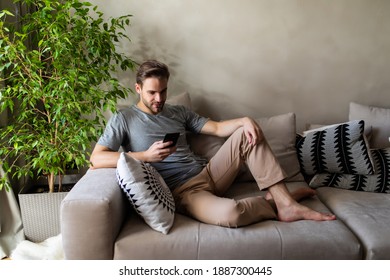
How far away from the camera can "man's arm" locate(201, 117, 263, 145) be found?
6.35 feet

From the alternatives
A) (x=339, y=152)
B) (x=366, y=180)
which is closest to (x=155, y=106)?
(x=339, y=152)

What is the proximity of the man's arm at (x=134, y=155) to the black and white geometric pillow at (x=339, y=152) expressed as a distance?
35.2 inches

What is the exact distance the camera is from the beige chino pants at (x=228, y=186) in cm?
169

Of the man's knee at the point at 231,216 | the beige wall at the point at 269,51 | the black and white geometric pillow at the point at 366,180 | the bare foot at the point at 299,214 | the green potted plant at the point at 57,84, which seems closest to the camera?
the man's knee at the point at 231,216

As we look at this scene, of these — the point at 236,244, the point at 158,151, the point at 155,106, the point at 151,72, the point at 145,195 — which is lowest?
the point at 236,244

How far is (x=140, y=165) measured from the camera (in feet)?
5.64

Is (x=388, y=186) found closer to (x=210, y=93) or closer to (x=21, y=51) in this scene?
(x=210, y=93)

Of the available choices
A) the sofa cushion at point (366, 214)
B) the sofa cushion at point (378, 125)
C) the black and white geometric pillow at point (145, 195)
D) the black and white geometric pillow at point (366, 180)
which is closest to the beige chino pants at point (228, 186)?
the black and white geometric pillow at point (145, 195)

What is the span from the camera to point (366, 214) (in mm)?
1826

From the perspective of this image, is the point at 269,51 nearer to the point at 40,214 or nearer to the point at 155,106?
the point at 155,106

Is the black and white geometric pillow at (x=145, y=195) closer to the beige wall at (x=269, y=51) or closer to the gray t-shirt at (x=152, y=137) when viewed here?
the gray t-shirt at (x=152, y=137)

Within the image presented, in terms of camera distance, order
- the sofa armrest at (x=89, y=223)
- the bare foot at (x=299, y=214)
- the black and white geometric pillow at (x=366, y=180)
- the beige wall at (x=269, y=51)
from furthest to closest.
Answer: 1. the beige wall at (x=269, y=51)
2. the black and white geometric pillow at (x=366, y=180)
3. the bare foot at (x=299, y=214)
4. the sofa armrest at (x=89, y=223)

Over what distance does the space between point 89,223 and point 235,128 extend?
95 cm
